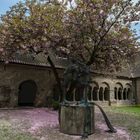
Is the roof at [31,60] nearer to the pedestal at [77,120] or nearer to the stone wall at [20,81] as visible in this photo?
the stone wall at [20,81]

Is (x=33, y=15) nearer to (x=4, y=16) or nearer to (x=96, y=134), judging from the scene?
(x=4, y=16)

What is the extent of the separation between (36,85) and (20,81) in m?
1.76

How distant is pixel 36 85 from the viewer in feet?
78.7

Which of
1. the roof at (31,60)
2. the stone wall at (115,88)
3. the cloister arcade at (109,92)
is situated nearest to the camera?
the roof at (31,60)

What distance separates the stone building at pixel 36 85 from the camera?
863 inches

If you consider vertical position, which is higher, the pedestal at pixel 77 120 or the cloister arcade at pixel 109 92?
the cloister arcade at pixel 109 92

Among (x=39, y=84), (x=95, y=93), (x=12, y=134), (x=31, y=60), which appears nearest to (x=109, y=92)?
(x=95, y=93)

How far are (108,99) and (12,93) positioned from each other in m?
12.3

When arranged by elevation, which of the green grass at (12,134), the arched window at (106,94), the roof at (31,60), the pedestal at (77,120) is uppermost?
the roof at (31,60)

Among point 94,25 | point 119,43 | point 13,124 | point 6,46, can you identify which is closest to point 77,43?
point 94,25

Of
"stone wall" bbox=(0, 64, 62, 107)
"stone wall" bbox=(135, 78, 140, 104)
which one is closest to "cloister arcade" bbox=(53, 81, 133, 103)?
"stone wall" bbox=(135, 78, 140, 104)

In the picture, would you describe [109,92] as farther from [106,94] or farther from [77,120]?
[77,120]

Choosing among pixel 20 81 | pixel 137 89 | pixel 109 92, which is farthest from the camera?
pixel 137 89

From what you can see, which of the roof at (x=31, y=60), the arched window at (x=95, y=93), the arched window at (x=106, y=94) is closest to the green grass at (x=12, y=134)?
the roof at (x=31, y=60)
